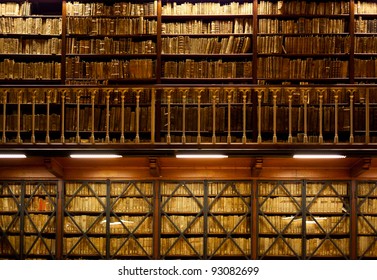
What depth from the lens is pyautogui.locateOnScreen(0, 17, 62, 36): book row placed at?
885 centimetres

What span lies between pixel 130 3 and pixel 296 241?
363 centimetres

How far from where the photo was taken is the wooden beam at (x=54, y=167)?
7.98 metres

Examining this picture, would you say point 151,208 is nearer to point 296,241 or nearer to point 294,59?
point 296,241

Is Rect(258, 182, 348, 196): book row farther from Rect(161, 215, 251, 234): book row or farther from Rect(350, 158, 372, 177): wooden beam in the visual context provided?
Rect(161, 215, 251, 234): book row

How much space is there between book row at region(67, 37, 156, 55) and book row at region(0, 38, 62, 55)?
178 mm

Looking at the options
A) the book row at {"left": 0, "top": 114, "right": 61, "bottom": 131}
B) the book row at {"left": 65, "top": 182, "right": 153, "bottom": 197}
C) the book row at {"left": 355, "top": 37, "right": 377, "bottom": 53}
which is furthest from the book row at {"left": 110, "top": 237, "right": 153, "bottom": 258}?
the book row at {"left": 355, "top": 37, "right": 377, "bottom": 53}

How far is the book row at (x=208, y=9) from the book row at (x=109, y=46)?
49 cm

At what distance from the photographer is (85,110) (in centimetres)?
862

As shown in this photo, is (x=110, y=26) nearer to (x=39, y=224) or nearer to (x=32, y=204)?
(x=32, y=204)

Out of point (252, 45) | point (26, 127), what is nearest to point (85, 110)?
point (26, 127)

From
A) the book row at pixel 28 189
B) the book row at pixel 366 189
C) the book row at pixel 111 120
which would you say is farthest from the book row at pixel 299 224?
the book row at pixel 28 189

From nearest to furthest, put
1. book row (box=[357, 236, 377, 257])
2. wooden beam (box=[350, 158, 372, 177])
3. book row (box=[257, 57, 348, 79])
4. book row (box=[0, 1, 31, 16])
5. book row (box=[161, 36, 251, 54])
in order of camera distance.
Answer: wooden beam (box=[350, 158, 372, 177]), book row (box=[357, 236, 377, 257]), book row (box=[257, 57, 348, 79]), book row (box=[161, 36, 251, 54]), book row (box=[0, 1, 31, 16])

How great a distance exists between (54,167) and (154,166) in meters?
1.19

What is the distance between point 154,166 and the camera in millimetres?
8094
